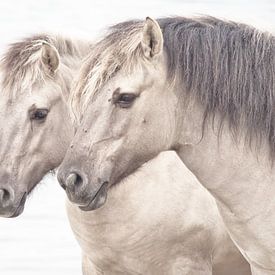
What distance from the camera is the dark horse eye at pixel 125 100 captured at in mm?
6168

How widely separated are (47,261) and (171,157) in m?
→ 3.19

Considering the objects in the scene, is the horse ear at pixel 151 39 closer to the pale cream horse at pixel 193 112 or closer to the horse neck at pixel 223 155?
the pale cream horse at pixel 193 112

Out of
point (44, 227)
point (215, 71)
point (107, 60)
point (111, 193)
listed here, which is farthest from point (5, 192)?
point (44, 227)

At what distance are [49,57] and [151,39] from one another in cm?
104

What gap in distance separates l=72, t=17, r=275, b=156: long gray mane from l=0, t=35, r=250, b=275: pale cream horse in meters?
0.70

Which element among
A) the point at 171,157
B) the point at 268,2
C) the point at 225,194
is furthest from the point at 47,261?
the point at 268,2

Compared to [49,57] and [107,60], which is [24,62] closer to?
[49,57]

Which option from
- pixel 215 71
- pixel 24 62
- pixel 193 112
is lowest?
pixel 24 62

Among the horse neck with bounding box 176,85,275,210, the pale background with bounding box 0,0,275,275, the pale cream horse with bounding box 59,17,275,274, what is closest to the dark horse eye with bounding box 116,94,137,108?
the pale cream horse with bounding box 59,17,275,274

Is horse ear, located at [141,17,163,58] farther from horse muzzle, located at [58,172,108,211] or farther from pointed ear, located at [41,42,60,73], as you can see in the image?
pointed ear, located at [41,42,60,73]

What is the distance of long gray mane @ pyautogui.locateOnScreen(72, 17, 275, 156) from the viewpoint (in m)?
6.27

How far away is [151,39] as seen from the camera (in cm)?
622

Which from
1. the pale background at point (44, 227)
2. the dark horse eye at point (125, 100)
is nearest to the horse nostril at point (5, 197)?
the pale background at point (44, 227)

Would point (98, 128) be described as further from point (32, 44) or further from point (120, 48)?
point (32, 44)
